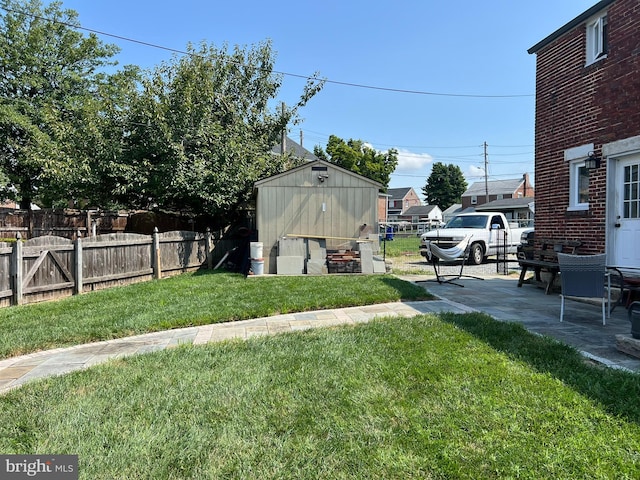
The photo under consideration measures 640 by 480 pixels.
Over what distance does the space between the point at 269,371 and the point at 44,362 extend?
249 centimetres

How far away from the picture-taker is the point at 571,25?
7.17 meters

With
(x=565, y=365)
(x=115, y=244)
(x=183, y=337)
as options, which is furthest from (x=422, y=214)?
(x=565, y=365)

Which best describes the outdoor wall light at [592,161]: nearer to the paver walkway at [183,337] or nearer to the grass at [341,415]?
the paver walkway at [183,337]

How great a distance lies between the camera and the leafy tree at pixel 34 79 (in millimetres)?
16781

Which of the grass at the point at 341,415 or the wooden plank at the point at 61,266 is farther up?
the wooden plank at the point at 61,266

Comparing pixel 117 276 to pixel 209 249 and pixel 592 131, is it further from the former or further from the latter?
pixel 592 131

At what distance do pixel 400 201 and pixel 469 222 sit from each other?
180ft

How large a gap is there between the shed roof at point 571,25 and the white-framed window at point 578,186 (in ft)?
8.22

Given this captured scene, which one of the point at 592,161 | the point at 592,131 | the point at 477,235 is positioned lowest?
the point at 477,235

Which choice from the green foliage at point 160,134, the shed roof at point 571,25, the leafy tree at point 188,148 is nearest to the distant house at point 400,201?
the green foliage at point 160,134

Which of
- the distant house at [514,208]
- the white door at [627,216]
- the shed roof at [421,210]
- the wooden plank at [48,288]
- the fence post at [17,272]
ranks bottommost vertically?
the wooden plank at [48,288]

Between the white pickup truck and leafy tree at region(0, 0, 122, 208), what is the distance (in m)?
15.0

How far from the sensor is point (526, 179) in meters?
50.4

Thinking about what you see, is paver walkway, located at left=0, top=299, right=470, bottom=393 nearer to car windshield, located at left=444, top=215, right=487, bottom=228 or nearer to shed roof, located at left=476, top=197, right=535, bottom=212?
car windshield, located at left=444, top=215, right=487, bottom=228
